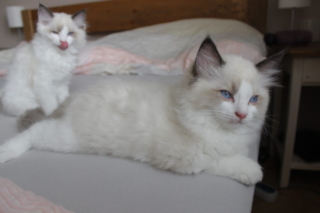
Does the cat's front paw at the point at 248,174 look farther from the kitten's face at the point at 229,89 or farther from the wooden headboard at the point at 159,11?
the wooden headboard at the point at 159,11

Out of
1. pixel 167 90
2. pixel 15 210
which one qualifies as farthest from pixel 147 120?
pixel 15 210

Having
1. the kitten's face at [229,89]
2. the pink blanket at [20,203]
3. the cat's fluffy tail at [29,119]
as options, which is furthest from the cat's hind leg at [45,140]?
the kitten's face at [229,89]

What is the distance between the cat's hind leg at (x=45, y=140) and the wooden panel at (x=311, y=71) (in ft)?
4.54

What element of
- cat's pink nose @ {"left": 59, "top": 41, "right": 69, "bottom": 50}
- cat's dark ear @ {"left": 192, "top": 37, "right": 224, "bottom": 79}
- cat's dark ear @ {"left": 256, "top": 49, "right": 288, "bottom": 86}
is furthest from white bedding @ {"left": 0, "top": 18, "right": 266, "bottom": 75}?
cat's dark ear @ {"left": 192, "top": 37, "right": 224, "bottom": 79}

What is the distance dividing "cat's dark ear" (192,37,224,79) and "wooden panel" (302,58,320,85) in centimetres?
95

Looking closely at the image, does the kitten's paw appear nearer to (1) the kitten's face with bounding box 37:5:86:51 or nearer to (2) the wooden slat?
(1) the kitten's face with bounding box 37:5:86:51

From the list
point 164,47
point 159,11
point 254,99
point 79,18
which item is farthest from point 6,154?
point 159,11

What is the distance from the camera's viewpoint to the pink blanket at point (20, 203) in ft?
1.61

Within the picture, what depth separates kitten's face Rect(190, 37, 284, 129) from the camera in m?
0.75

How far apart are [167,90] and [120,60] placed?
136cm

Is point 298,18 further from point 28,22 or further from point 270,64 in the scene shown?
point 28,22

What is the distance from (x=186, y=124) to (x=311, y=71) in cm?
108

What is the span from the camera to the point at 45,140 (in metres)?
0.90

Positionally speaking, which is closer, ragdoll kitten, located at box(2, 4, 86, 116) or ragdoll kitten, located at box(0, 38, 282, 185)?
ragdoll kitten, located at box(0, 38, 282, 185)
